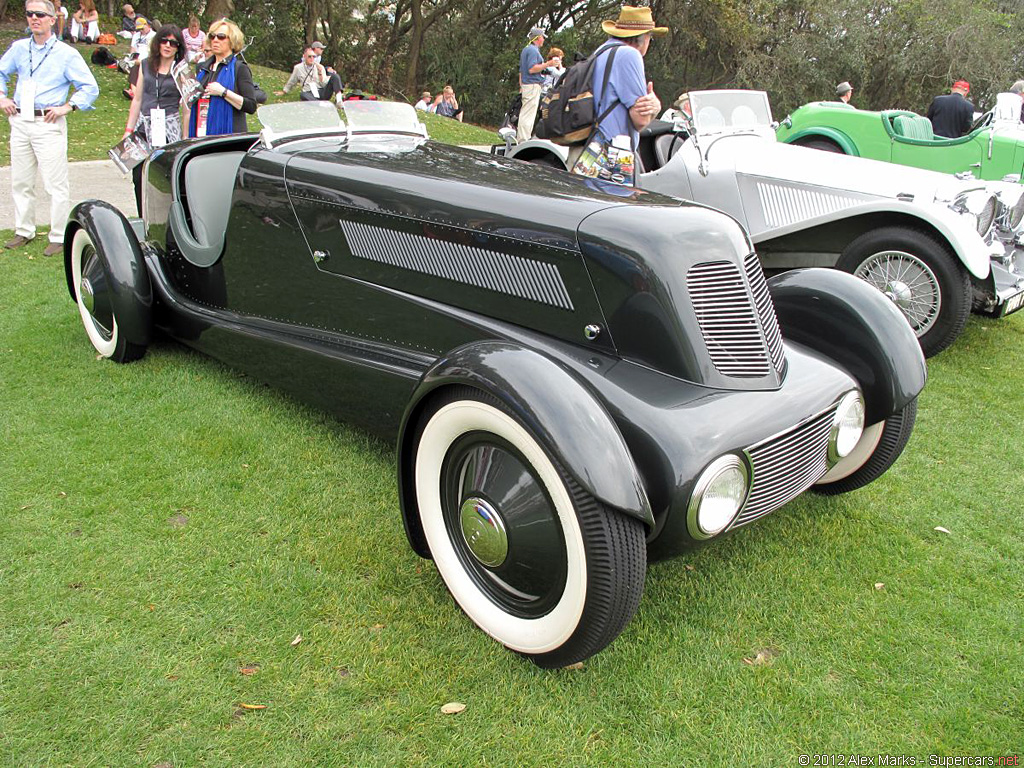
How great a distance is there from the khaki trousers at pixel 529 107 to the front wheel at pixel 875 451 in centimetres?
1033

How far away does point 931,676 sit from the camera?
7.25 ft

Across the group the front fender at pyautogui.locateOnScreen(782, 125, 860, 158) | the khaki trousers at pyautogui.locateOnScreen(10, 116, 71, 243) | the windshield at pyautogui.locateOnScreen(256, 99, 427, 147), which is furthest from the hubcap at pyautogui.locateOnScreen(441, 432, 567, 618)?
the front fender at pyautogui.locateOnScreen(782, 125, 860, 158)

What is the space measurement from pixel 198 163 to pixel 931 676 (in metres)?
3.98

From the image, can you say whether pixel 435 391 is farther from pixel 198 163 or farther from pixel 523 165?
pixel 198 163

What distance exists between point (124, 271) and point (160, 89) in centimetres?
294

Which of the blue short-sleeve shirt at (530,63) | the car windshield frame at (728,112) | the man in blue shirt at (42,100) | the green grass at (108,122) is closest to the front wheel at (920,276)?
the car windshield frame at (728,112)

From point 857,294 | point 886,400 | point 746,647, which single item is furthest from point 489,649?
point 857,294

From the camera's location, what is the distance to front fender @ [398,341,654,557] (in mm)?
1872

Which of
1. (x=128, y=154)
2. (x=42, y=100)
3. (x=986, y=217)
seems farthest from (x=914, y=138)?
(x=42, y=100)

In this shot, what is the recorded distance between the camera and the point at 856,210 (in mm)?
4797

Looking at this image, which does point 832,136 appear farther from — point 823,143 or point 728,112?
point 728,112

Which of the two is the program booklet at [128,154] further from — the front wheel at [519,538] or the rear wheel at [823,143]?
the rear wheel at [823,143]

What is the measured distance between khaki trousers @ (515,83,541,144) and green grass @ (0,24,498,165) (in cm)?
220

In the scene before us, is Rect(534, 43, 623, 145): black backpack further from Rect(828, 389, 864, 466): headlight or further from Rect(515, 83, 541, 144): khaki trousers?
Rect(515, 83, 541, 144): khaki trousers
